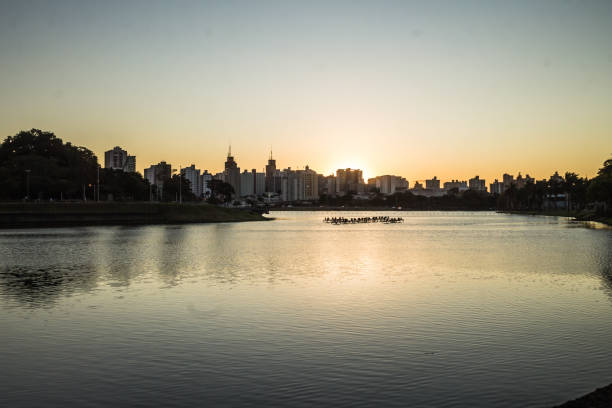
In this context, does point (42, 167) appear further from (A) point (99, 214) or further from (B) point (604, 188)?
(B) point (604, 188)

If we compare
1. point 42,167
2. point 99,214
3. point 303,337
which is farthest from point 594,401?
point 42,167

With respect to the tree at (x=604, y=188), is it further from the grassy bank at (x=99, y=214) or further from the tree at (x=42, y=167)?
the tree at (x=42, y=167)

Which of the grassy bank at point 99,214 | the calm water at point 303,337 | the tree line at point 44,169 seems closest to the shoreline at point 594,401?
the calm water at point 303,337

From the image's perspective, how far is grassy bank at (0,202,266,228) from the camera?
129 meters

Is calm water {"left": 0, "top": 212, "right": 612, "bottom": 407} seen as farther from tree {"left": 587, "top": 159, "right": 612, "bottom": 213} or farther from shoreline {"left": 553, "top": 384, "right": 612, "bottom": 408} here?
tree {"left": 587, "top": 159, "right": 612, "bottom": 213}

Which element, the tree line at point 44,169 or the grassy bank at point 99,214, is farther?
the tree line at point 44,169

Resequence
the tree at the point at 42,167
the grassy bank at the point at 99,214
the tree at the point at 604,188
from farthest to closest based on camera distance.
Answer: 1. the tree at the point at 42,167
2. the tree at the point at 604,188
3. the grassy bank at the point at 99,214

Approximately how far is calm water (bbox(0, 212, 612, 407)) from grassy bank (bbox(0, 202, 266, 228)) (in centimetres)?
9410

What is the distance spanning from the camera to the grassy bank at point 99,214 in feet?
422

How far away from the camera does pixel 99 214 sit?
463ft

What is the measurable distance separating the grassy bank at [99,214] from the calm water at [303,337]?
94096mm

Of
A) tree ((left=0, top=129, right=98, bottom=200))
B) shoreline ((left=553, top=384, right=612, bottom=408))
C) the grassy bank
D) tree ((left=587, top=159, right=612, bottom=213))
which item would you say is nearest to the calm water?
shoreline ((left=553, top=384, right=612, bottom=408))

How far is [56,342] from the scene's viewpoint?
20172 mm

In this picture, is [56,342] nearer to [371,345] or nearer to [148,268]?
[371,345]
